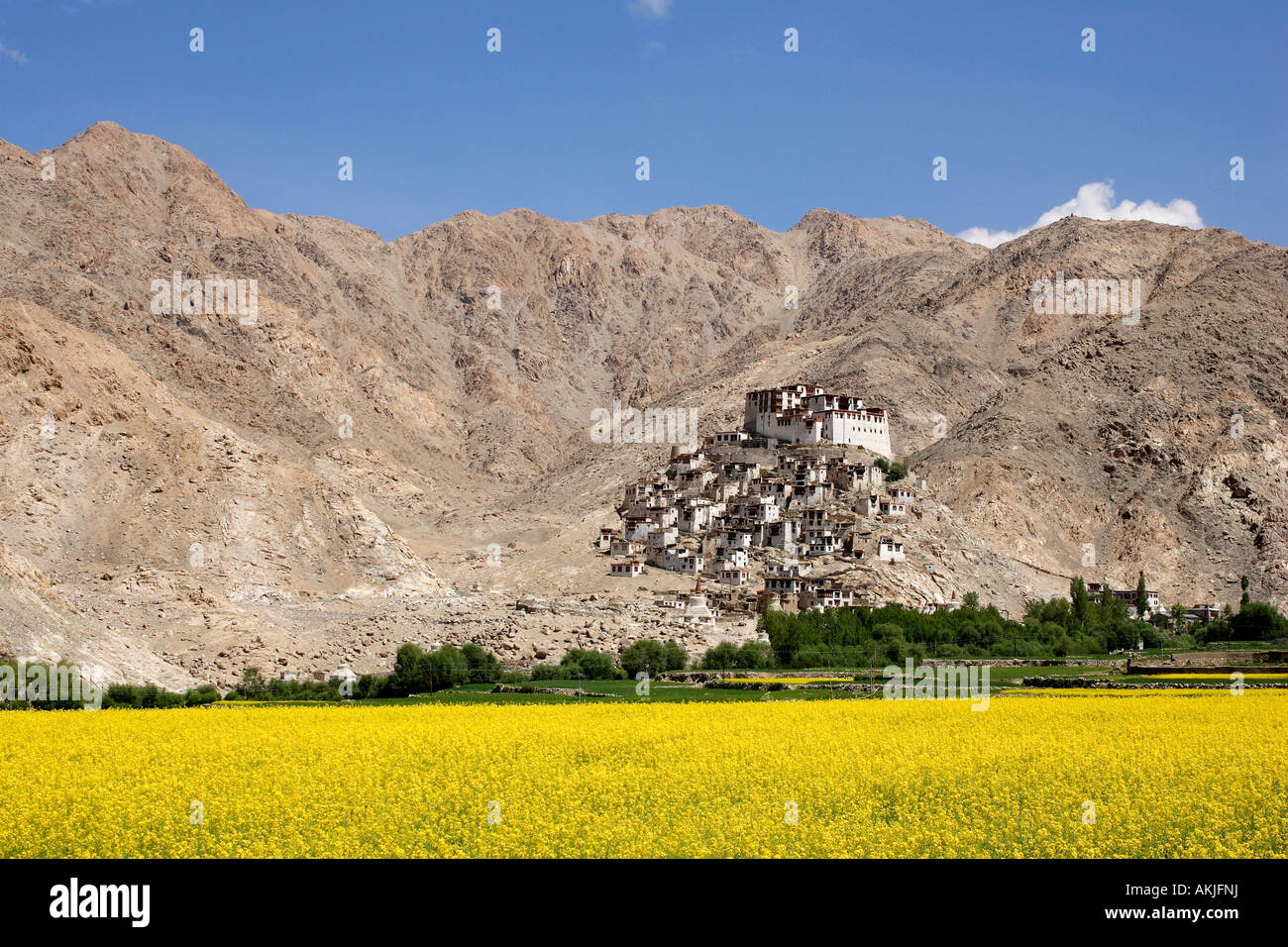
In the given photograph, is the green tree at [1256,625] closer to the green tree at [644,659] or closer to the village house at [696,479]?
the green tree at [644,659]

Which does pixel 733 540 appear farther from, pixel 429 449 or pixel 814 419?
pixel 429 449

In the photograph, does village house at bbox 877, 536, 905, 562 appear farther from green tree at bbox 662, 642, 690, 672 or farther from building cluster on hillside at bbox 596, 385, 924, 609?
green tree at bbox 662, 642, 690, 672

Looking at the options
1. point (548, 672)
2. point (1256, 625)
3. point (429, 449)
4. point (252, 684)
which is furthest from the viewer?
point (429, 449)

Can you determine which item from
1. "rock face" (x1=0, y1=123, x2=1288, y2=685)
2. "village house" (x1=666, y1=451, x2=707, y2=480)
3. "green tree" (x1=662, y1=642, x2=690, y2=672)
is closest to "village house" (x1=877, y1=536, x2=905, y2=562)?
"rock face" (x1=0, y1=123, x2=1288, y2=685)

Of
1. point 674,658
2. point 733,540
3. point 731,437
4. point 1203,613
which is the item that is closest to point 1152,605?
point 1203,613
